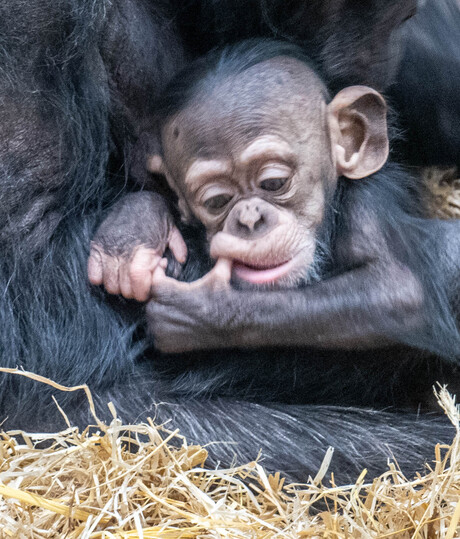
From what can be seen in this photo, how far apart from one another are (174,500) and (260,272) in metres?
0.51

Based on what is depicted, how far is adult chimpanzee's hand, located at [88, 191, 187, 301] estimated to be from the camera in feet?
5.57

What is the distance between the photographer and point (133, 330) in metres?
1.79

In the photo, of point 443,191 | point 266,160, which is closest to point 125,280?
point 266,160

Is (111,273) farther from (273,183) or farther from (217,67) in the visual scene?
(217,67)

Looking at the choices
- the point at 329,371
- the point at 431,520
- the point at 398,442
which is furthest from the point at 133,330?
the point at 431,520

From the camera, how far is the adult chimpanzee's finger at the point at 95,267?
1725 mm

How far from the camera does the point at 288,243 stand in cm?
166

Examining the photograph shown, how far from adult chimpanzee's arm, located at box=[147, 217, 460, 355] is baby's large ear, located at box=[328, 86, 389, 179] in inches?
8.9

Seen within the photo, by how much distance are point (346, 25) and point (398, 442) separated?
95cm

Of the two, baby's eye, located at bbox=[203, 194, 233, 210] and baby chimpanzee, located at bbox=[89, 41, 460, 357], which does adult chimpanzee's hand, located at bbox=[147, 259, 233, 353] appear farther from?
baby's eye, located at bbox=[203, 194, 233, 210]

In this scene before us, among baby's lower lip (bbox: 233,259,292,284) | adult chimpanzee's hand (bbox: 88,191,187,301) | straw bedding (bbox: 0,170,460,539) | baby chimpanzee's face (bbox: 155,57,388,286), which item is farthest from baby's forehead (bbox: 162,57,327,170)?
straw bedding (bbox: 0,170,460,539)

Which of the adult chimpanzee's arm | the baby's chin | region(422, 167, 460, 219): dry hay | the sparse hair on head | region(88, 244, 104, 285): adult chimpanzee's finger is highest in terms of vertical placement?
the sparse hair on head

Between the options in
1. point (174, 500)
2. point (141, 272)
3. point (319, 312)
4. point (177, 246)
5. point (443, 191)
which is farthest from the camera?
point (443, 191)

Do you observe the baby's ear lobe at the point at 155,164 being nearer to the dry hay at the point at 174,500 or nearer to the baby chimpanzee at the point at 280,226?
the baby chimpanzee at the point at 280,226
